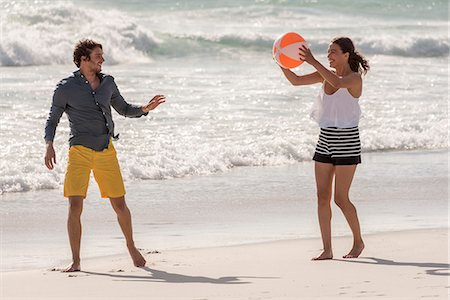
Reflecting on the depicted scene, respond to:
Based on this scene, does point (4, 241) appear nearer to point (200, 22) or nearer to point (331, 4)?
point (200, 22)

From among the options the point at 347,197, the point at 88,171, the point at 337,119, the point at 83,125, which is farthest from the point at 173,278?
the point at 337,119

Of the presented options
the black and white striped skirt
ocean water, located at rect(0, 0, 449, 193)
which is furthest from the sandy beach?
ocean water, located at rect(0, 0, 449, 193)

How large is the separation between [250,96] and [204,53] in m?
9.82

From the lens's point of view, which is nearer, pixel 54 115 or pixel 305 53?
pixel 54 115

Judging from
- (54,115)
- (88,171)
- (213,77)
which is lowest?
(213,77)

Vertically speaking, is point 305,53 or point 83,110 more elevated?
point 305,53

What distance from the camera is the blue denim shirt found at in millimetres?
7266

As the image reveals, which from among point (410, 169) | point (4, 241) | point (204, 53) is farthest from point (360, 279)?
point (204, 53)

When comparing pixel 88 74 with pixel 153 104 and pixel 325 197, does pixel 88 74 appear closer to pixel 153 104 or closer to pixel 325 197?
pixel 153 104

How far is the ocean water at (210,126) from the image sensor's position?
9766mm

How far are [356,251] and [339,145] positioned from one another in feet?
2.41

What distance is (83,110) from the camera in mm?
7285

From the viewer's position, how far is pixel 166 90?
1998 cm

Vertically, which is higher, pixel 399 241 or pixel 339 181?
pixel 339 181
